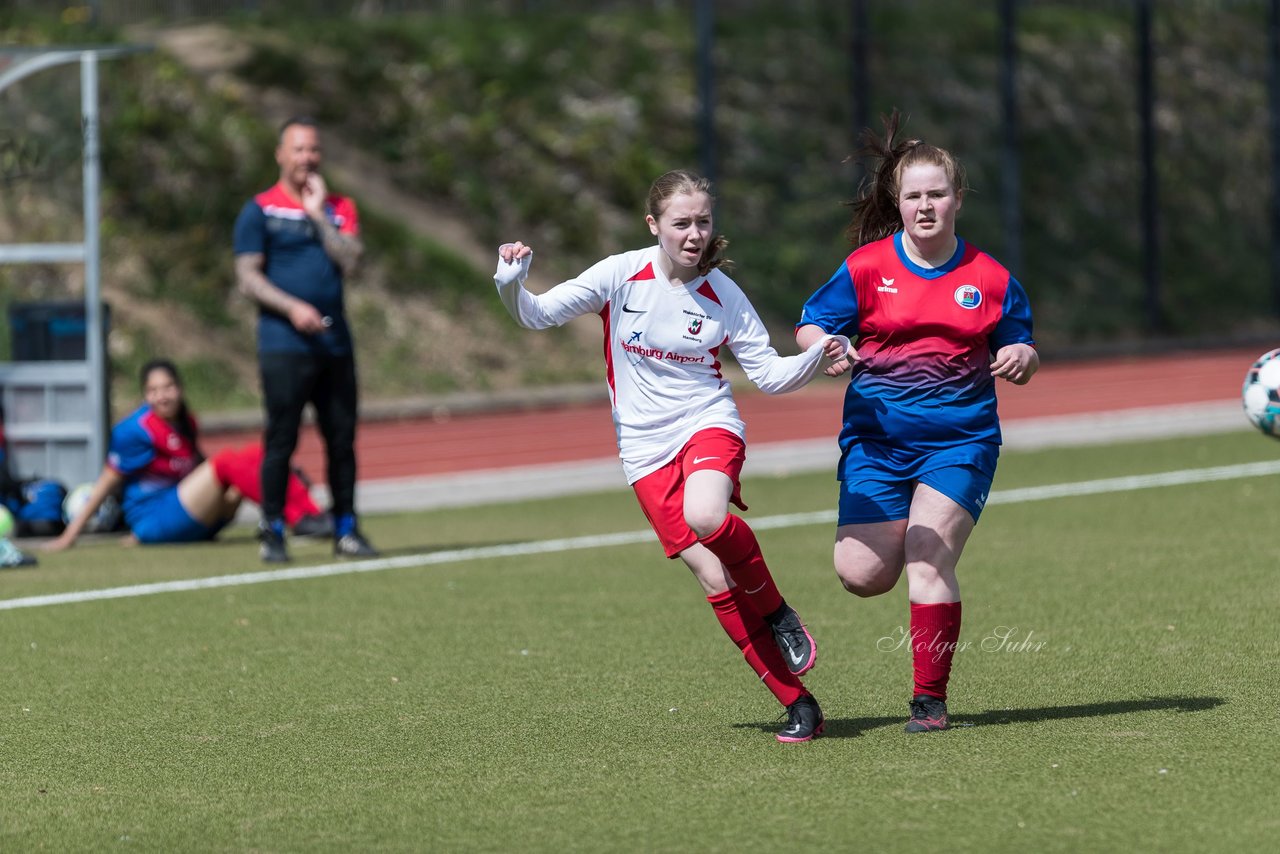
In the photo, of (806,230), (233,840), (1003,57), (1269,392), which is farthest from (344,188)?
(233,840)

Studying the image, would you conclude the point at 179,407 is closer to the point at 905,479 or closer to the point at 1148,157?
the point at 905,479

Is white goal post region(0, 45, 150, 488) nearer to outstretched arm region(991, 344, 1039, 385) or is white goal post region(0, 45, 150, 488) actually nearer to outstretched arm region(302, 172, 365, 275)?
outstretched arm region(302, 172, 365, 275)

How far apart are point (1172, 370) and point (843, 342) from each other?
21.2 meters

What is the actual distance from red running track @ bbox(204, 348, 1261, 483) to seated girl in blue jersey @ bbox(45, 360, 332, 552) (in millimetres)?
4203

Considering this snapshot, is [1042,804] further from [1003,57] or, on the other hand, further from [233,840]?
[1003,57]

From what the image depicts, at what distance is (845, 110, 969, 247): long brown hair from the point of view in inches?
237

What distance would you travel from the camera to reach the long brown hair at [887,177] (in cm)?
601

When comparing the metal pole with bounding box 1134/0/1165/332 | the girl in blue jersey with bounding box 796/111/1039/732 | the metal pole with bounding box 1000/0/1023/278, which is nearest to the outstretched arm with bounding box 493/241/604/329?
the girl in blue jersey with bounding box 796/111/1039/732

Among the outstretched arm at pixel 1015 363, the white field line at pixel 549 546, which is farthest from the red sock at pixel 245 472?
the outstretched arm at pixel 1015 363

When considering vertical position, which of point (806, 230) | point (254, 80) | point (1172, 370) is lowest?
point (1172, 370)

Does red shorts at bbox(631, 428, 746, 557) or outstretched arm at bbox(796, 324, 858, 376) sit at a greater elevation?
outstretched arm at bbox(796, 324, 858, 376)

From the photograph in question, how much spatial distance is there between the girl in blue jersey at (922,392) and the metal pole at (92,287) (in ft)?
24.4

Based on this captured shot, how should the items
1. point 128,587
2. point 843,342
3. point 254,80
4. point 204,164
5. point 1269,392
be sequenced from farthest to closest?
point 254,80, point 204,164, point 128,587, point 1269,392, point 843,342

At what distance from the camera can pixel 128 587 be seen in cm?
961
